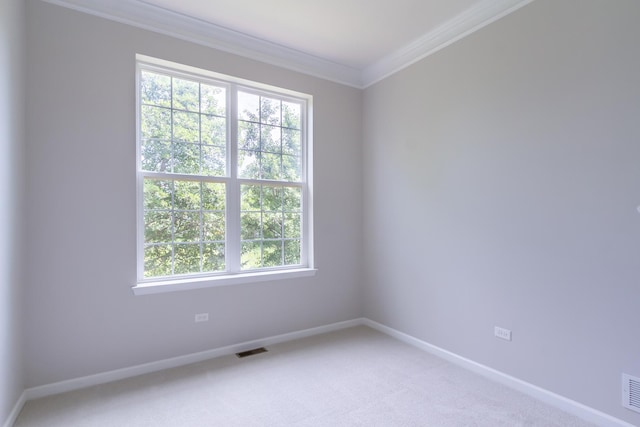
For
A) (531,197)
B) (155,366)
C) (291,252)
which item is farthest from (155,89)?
(531,197)

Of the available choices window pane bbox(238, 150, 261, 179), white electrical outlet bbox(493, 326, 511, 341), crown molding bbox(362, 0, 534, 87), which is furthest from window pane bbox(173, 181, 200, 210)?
white electrical outlet bbox(493, 326, 511, 341)

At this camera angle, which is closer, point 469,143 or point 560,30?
point 560,30

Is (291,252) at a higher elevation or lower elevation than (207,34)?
lower

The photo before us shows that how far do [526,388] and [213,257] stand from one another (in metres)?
2.87

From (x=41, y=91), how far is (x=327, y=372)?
3173 mm

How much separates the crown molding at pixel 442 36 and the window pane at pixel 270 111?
1.21 metres

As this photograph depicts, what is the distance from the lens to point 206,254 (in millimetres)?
3152

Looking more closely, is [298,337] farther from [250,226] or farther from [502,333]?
[502,333]

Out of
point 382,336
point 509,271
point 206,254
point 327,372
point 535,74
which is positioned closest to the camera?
point 535,74

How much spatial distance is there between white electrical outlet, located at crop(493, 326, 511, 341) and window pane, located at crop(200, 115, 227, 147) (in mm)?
3015

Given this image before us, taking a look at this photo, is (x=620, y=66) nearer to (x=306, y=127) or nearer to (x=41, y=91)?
(x=306, y=127)

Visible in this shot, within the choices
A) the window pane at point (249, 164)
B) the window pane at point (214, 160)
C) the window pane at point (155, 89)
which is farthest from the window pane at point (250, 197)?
the window pane at point (155, 89)

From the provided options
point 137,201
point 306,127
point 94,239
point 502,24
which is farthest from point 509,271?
point 94,239

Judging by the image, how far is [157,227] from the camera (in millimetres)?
2914
